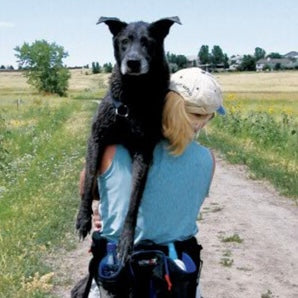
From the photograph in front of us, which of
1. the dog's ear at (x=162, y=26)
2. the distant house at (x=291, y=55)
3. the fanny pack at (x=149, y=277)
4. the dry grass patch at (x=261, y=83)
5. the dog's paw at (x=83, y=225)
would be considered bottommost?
the distant house at (x=291, y=55)

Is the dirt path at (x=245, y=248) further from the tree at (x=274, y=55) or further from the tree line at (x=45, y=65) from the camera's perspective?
the tree at (x=274, y=55)

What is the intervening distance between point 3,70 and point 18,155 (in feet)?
404

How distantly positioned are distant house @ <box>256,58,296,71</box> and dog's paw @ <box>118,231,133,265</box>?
124m

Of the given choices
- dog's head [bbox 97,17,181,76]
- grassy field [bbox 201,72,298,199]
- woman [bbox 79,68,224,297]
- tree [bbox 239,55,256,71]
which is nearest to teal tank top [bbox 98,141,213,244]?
woman [bbox 79,68,224,297]

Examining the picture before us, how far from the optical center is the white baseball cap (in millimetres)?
3020

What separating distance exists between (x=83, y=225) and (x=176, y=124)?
75 centimetres

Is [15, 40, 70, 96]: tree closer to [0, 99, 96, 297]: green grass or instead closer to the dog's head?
[0, 99, 96, 297]: green grass

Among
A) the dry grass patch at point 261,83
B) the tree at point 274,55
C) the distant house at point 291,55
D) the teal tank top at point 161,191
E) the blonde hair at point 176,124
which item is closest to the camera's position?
the blonde hair at point 176,124

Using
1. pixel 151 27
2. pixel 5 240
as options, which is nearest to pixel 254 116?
pixel 5 240

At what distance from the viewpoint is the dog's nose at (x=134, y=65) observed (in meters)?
3.01

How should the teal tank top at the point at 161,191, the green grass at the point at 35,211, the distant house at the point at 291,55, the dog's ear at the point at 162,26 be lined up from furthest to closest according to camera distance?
the distant house at the point at 291,55 < the green grass at the point at 35,211 < the dog's ear at the point at 162,26 < the teal tank top at the point at 161,191

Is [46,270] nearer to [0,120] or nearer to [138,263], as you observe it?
[138,263]

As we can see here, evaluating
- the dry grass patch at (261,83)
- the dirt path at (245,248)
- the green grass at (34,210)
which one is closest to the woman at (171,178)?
the green grass at (34,210)

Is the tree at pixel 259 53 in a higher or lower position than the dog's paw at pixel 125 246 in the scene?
lower
